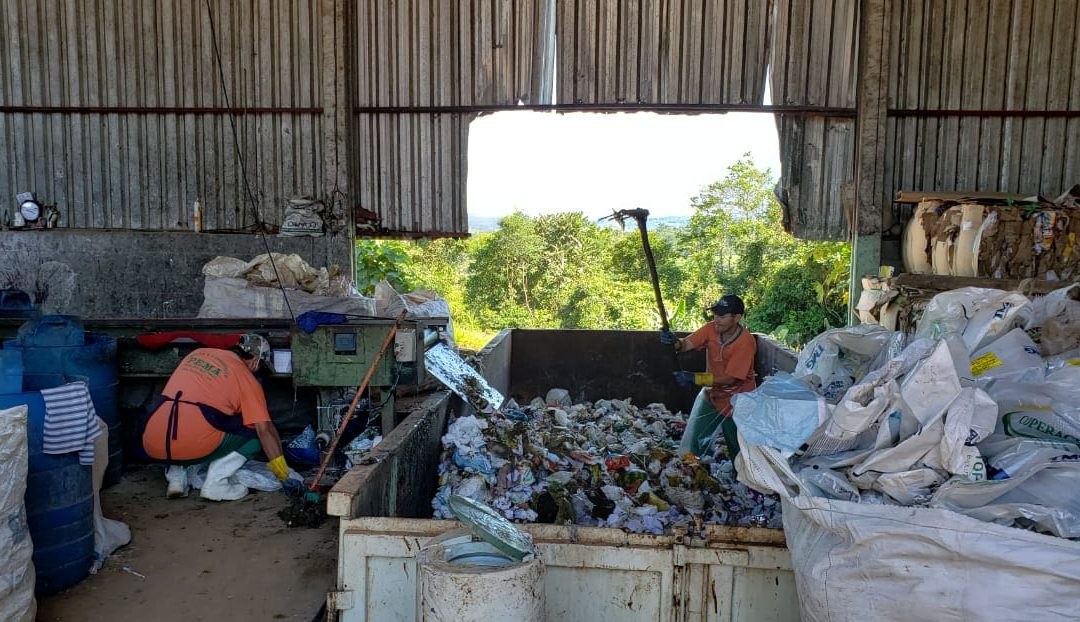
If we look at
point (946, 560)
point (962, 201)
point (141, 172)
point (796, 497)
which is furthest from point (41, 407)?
point (962, 201)

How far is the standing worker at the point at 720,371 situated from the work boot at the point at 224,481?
2984 mm

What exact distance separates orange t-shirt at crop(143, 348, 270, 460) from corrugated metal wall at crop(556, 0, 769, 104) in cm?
448

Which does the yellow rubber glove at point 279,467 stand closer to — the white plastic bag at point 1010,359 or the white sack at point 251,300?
the white sack at point 251,300

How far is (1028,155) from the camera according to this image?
24.5 ft

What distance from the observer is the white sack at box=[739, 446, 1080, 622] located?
2.12 metres

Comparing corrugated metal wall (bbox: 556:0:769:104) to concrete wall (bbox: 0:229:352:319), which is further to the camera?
concrete wall (bbox: 0:229:352:319)

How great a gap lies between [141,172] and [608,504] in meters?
6.34

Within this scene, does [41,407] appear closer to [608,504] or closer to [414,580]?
[414,580]

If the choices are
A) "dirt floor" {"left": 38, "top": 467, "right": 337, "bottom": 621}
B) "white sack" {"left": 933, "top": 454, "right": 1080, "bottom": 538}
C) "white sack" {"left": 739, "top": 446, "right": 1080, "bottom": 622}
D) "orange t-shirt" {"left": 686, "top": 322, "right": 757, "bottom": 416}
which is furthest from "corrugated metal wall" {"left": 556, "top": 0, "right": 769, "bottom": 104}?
"white sack" {"left": 739, "top": 446, "right": 1080, "bottom": 622}

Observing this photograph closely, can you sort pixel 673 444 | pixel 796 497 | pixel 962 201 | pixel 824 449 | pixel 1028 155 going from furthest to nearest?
pixel 1028 155 < pixel 962 201 < pixel 673 444 < pixel 824 449 < pixel 796 497

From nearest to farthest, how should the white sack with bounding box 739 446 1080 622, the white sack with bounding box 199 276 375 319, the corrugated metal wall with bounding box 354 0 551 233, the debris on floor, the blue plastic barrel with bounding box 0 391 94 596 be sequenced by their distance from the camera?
the white sack with bounding box 739 446 1080 622 → the blue plastic barrel with bounding box 0 391 94 596 → the debris on floor → the white sack with bounding box 199 276 375 319 → the corrugated metal wall with bounding box 354 0 551 233

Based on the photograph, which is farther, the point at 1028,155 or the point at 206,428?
the point at 1028,155

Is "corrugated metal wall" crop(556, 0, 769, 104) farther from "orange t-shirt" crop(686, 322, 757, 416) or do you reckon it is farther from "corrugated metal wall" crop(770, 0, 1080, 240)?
"orange t-shirt" crop(686, 322, 757, 416)

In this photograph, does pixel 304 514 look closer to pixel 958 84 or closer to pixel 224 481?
pixel 224 481
